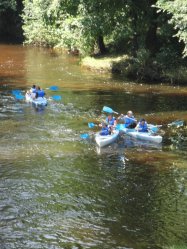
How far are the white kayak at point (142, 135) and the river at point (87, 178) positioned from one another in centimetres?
29

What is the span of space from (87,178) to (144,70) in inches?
678

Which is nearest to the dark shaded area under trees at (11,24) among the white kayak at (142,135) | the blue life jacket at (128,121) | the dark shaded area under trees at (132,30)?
the dark shaded area under trees at (132,30)

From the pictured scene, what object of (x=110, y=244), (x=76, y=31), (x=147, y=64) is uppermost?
(x=76, y=31)

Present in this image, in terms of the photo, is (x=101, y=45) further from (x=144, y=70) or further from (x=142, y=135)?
(x=142, y=135)

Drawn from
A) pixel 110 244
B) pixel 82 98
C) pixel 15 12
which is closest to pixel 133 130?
pixel 82 98

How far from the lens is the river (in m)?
12.0

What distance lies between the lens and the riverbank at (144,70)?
99.5 feet

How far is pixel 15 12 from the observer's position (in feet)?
194

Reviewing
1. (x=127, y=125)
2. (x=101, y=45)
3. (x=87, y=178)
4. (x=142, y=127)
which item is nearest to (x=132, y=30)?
(x=101, y=45)

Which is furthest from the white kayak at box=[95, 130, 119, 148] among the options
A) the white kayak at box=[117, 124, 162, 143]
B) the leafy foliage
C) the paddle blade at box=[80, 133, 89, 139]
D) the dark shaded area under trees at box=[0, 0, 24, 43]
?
the dark shaded area under trees at box=[0, 0, 24, 43]

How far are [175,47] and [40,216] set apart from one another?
22.3 m

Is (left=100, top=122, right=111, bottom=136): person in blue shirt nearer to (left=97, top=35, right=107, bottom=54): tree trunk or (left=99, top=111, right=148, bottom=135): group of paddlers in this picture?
(left=99, top=111, right=148, bottom=135): group of paddlers

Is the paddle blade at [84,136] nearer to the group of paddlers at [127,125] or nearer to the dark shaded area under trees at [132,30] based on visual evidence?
the group of paddlers at [127,125]

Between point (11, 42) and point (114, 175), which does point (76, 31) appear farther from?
point (11, 42)
